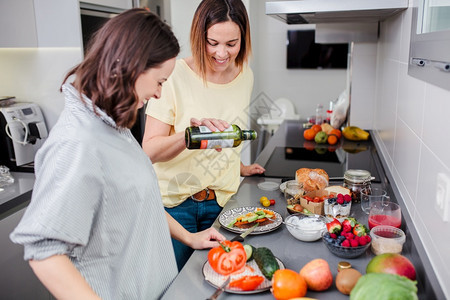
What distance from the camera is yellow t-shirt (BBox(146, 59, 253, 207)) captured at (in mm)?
1518

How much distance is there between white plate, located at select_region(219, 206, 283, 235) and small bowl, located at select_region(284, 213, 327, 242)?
54mm

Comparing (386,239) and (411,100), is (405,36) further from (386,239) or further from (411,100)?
(386,239)

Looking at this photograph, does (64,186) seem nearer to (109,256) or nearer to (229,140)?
(109,256)

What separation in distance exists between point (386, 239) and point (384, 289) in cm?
41

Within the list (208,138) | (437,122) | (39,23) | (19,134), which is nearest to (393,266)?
(437,122)

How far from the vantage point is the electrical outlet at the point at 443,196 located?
0.86 meters

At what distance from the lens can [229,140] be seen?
1.29 m

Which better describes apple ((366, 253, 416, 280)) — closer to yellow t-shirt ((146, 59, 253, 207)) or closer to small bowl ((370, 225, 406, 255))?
small bowl ((370, 225, 406, 255))

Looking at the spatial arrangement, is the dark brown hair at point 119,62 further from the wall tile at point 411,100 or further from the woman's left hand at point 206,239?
the wall tile at point 411,100

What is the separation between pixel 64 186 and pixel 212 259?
1.34ft

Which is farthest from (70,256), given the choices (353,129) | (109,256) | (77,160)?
(353,129)

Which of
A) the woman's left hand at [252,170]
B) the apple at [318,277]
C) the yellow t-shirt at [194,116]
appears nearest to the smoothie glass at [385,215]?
the apple at [318,277]

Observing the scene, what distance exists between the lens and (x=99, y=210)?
861mm

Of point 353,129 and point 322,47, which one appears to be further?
point 322,47
